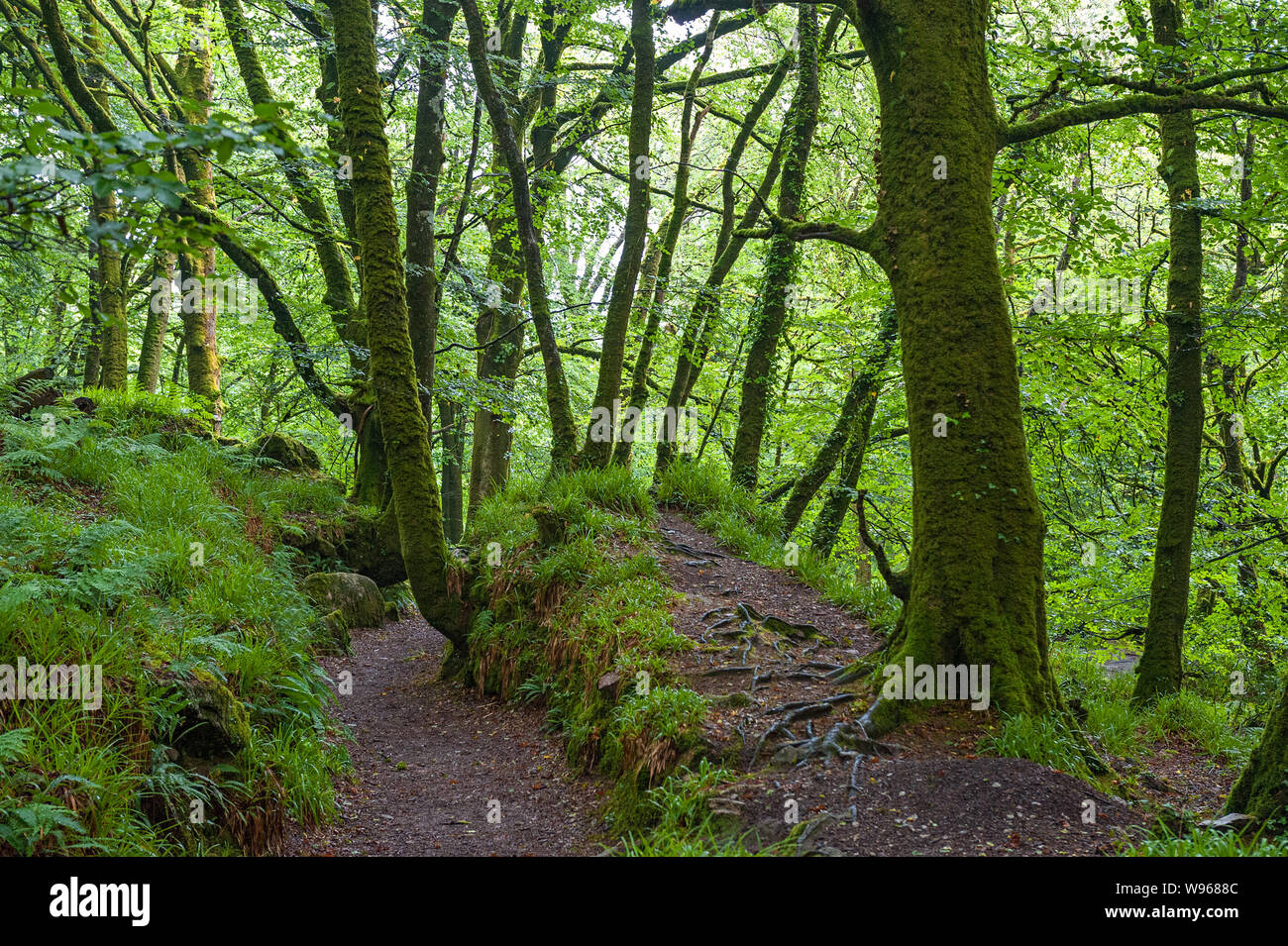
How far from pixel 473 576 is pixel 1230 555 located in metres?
8.83

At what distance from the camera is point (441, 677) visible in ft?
27.2

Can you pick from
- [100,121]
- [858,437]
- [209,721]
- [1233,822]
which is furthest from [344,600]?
[1233,822]

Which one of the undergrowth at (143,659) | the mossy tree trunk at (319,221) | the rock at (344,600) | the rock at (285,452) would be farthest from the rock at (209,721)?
the rock at (285,452)

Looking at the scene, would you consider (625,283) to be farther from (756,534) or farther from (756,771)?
(756,771)

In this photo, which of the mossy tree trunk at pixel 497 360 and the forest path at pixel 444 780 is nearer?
the forest path at pixel 444 780

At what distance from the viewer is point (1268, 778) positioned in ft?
12.0

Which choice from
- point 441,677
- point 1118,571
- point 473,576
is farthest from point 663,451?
point 1118,571

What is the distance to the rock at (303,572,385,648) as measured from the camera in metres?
8.66

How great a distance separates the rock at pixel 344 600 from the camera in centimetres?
866

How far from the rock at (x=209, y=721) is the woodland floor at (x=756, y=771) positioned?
740 mm

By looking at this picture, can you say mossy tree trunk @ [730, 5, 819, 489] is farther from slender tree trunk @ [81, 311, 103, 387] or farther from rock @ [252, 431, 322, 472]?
slender tree trunk @ [81, 311, 103, 387]

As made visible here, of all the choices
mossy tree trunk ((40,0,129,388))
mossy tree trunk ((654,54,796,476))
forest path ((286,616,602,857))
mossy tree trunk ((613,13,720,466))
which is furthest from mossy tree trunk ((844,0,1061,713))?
mossy tree trunk ((40,0,129,388))

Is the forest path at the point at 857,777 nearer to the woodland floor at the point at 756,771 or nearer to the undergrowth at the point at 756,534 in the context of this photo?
the woodland floor at the point at 756,771

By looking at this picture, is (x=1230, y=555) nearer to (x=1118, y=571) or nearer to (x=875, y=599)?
(x=1118, y=571)
